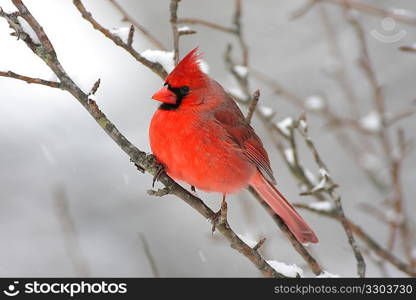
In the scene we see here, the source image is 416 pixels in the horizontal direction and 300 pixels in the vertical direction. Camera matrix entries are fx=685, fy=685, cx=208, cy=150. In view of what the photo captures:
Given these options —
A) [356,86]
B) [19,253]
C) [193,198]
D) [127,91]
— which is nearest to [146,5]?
[127,91]

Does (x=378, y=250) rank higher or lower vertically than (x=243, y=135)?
lower

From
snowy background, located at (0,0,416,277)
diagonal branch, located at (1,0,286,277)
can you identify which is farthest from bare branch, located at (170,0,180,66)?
snowy background, located at (0,0,416,277)

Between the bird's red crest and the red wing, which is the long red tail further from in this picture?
the bird's red crest

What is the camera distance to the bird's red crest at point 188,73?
2.82 metres

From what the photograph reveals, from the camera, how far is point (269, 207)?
310 centimetres

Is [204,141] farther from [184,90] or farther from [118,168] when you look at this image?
[118,168]

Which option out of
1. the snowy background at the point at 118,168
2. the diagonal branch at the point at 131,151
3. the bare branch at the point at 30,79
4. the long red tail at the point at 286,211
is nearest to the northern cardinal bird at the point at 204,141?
the long red tail at the point at 286,211

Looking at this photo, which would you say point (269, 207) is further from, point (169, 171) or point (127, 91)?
point (127, 91)

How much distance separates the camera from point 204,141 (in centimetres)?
287

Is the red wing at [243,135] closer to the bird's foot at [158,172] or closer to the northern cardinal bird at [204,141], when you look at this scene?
the northern cardinal bird at [204,141]

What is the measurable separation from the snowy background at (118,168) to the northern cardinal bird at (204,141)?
5.74 ft

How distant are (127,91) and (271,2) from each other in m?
1.91

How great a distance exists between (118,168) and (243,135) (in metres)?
2.78

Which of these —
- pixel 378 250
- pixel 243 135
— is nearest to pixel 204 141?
pixel 243 135
